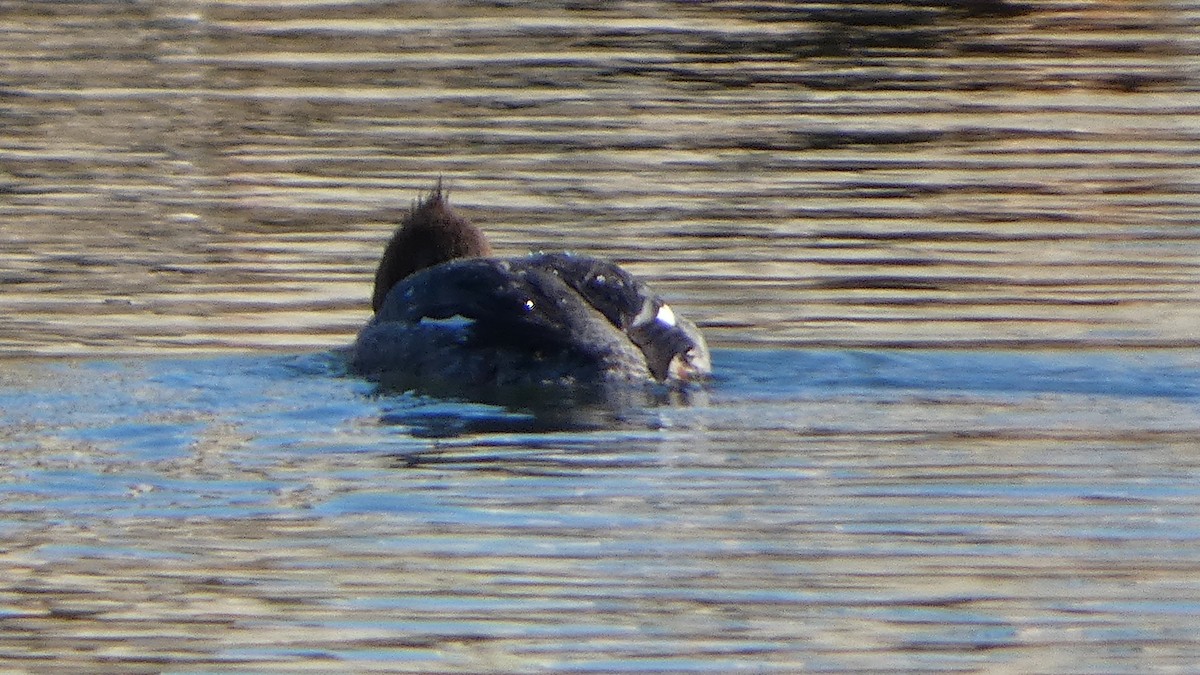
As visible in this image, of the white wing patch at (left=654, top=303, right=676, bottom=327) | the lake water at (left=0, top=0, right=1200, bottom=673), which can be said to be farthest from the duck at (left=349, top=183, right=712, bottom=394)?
the lake water at (left=0, top=0, right=1200, bottom=673)

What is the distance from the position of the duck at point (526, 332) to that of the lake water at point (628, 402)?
0.80 feet

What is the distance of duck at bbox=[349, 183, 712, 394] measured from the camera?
9328mm

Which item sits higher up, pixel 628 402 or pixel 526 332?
pixel 526 332

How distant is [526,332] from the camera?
369 inches

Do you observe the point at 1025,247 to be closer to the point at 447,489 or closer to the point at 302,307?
the point at 302,307

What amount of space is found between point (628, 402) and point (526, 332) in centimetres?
50

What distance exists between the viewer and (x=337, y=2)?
19953 millimetres

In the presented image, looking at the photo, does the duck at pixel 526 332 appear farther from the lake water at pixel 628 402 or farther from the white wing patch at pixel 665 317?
the lake water at pixel 628 402

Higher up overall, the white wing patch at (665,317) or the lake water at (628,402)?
the white wing patch at (665,317)

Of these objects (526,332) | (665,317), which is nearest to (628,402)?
(526,332)

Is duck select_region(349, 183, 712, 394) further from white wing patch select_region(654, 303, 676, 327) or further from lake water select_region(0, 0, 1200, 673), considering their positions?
lake water select_region(0, 0, 1200, 673)

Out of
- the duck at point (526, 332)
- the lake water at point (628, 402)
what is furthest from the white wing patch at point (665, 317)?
the lake water at point (628, 402)

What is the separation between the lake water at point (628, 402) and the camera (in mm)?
6637

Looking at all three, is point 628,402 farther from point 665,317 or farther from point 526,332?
point 665,317
